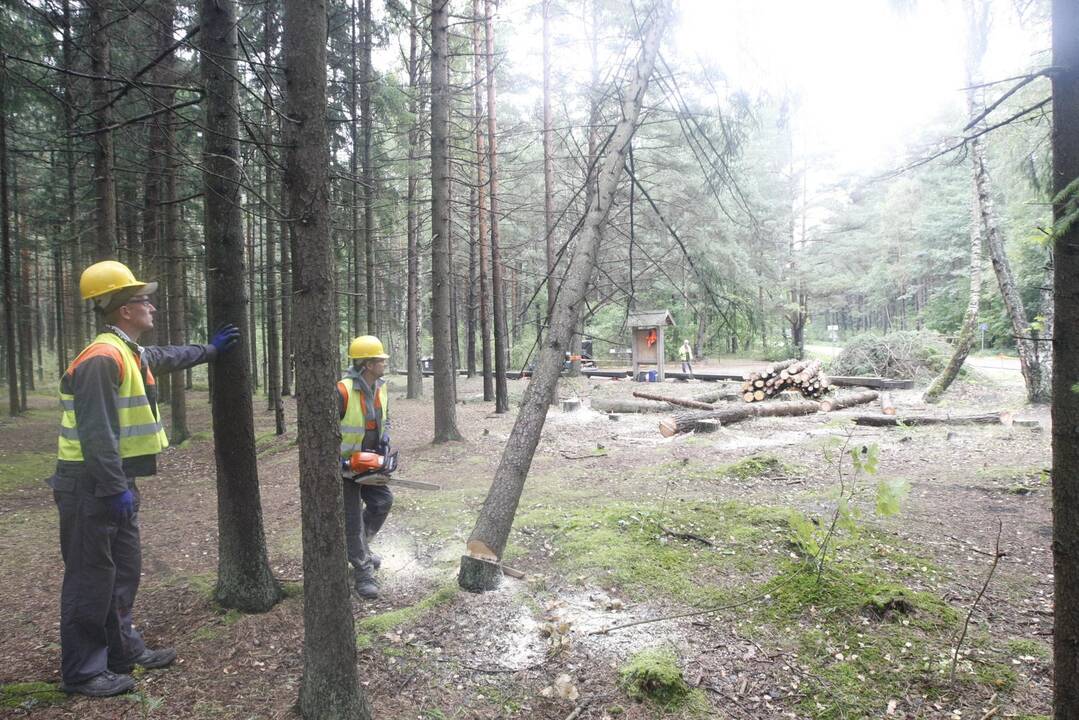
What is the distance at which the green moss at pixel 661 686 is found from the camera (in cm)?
305

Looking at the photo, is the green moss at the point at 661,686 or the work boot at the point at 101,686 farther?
the green moss at the point at 661,686

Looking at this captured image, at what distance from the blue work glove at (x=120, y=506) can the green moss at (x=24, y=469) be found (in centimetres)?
738

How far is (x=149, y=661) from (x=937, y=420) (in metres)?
12.4

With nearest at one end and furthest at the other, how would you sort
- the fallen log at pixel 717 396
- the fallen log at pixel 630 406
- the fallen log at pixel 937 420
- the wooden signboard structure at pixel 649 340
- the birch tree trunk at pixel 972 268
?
the fallen log at pixel 937 420 → the birch tree trunk at pixel 972 268 → the fallen log at pixel 630 406 → the fallen log at pixel 717 396 → the wooden signboard structure at pixel 649 340

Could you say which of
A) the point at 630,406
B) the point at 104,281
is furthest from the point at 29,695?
the point at 630,406

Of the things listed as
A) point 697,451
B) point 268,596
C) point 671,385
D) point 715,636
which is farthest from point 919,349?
point 268,596

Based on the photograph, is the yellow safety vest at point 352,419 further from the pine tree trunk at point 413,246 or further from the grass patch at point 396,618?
the pine tree trunk at point 413,246

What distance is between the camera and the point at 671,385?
20.0 meters

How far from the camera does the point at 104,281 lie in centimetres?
319

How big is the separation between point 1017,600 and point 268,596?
17.6 ft

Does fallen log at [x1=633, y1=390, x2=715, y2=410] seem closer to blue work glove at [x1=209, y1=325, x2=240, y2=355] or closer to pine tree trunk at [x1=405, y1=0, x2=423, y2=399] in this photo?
pine tree trunk at [x1=405, y1=0, x2=423, y2=399]

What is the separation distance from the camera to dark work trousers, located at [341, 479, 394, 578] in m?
Result: 4.41

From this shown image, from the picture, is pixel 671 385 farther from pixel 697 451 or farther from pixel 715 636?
pixel 715 636

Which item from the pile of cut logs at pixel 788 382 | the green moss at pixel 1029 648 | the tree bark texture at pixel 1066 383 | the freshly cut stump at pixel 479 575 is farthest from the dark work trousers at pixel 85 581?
the pile of cut logs at pixel 788 382
